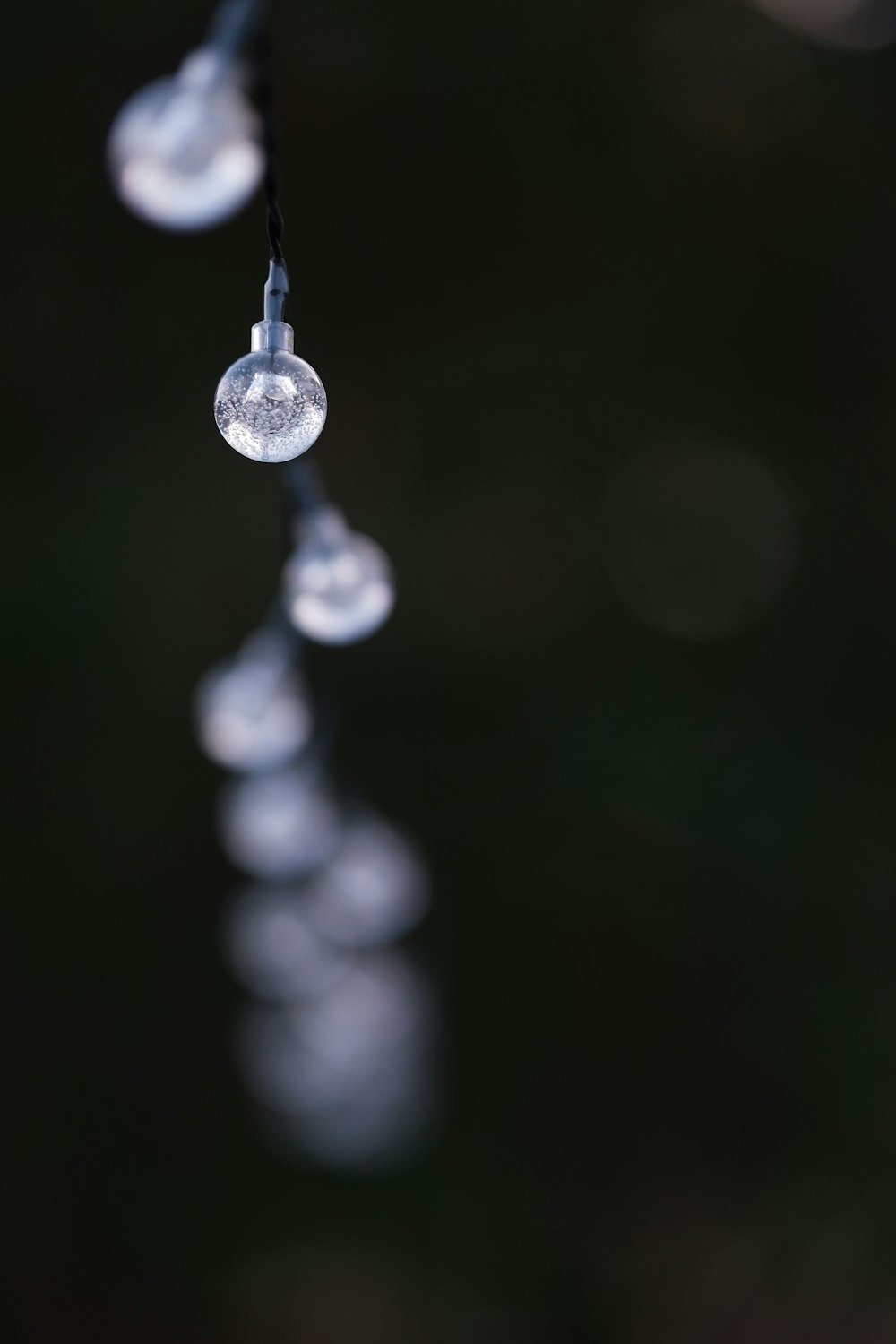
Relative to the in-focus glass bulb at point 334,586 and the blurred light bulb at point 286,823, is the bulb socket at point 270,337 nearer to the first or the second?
the in-focus glass bulb at point 334,586

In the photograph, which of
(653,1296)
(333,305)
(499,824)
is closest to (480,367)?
(333,305)

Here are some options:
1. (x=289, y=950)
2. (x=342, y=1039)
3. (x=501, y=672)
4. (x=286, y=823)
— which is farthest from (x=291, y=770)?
(x=501, y=672)

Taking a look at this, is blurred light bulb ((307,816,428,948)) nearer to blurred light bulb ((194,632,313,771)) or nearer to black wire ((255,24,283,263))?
blurred light bulb ((194,632,313,771))

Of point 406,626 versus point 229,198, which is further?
point 406,626

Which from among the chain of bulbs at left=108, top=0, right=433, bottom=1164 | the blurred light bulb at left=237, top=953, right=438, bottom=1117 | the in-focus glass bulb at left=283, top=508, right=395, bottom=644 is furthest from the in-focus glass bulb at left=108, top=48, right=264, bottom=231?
the blurred light bulb at left=237, top=953, right=438, bottom=1117

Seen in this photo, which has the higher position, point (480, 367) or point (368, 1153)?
point (480, 367)

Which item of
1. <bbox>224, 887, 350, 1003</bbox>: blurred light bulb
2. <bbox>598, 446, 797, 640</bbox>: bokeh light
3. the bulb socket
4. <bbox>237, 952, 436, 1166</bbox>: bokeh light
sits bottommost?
<bbox>237, 952, 436, 1166</bbox>: bokeh light

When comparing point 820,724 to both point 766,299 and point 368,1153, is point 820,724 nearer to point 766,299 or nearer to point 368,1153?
point 766,299
